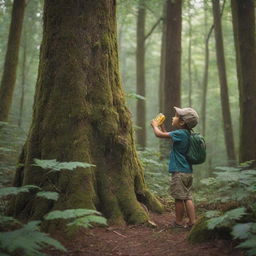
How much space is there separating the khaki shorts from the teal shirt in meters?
0.07

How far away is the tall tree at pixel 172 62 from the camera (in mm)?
12328

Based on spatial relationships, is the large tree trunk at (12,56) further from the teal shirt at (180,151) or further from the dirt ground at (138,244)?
the dirt ground at (138,244)

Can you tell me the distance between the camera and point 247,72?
8.84 m

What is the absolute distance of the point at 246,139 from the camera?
8.73m

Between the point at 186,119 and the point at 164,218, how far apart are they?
1.66 metres

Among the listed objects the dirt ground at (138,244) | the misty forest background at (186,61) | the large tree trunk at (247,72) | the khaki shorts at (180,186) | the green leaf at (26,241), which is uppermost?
the misty forest background at (186,61)

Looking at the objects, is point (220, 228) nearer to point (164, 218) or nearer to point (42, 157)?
point (164, 218)

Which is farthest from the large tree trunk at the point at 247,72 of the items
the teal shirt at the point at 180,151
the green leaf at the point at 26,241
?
the green leaf at the point at 26,241

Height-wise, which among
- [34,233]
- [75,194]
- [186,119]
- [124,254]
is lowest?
[124,254]

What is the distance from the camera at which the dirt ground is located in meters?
3.95

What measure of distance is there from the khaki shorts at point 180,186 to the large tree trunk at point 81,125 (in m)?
0.59

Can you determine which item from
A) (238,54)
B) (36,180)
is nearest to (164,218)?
(36,180)

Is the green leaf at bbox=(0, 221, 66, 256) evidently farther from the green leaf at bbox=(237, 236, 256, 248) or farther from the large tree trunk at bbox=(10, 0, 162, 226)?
the large tree trunk at bbox=(10, 0, 162, 226)

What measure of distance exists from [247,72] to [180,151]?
4.43 meters
